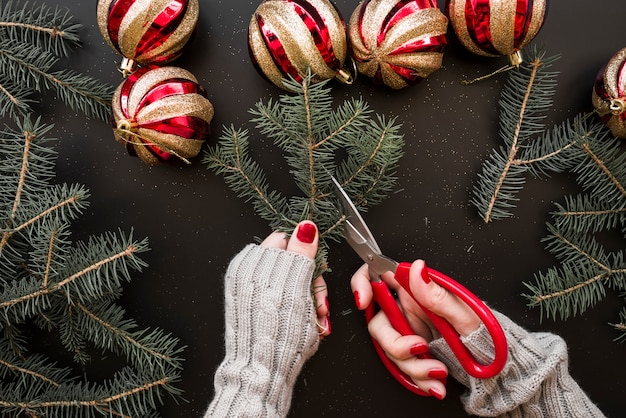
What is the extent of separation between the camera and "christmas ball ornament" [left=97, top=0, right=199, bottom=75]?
→ 0.74 meters

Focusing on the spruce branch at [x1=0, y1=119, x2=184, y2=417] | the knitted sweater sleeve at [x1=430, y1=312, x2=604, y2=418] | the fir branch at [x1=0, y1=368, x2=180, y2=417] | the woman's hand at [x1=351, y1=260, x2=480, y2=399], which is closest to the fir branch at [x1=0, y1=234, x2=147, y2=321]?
the spruce branch at [x1=0, y1=119, x2=184, y2=417]

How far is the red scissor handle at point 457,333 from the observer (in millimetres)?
717

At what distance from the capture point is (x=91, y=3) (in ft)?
2.88

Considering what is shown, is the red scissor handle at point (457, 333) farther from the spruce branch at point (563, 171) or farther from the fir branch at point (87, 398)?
the fir branch at point (87, 398)

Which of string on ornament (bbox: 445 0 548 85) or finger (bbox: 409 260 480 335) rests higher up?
string on ornament (bbox: 445 0 548 85)

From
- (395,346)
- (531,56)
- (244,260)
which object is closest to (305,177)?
(244,260)

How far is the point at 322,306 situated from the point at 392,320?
0.34 feet

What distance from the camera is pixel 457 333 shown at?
0.77 metres

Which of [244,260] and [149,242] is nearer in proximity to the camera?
[244,260]

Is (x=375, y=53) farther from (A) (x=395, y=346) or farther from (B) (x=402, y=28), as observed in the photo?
(A) (x=395, y=346)

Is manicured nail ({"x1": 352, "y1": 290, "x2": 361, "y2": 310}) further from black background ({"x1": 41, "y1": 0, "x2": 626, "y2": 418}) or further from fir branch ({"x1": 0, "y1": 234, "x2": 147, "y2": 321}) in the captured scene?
fir branch ({"x1": 0, "y1": 234, "x2": 147, "y2": 321})

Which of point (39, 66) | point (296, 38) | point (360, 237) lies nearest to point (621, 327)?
point (360, 237)

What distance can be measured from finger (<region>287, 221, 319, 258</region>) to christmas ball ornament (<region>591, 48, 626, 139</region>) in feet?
1.43

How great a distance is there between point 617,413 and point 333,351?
0.45 metres
